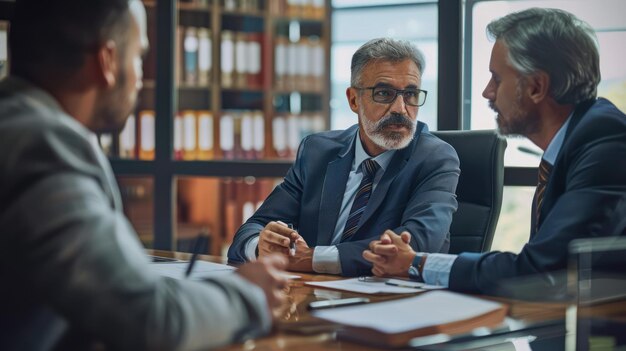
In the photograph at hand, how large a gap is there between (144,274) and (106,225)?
0.27ft

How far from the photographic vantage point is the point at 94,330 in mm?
1013

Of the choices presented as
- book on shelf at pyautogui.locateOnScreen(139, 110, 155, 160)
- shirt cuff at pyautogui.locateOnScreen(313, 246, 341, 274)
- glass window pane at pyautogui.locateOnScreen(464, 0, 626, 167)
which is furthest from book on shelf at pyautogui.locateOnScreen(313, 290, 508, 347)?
book on shelf at pyautogui.locateOnScreen(139, 110, 155, 160)

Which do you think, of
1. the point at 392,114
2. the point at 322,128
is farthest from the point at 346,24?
the point at 392,114

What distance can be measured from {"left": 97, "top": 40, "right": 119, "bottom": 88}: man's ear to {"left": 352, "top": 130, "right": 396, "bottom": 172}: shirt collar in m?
1.59

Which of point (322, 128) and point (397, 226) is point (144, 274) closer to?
point (397, 226)

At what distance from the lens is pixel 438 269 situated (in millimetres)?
1947

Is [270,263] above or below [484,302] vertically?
above

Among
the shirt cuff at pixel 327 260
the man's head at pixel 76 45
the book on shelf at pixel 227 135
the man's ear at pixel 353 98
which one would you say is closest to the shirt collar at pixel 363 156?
the man's ear at pixel 353 98

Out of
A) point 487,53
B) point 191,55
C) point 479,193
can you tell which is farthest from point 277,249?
point 191,55

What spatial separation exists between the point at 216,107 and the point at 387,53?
9.30 ft

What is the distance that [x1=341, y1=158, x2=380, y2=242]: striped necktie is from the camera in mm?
2654

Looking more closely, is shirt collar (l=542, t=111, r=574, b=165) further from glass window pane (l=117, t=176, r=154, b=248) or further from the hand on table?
glass window pane (l=117, t=176, r=154, b=248)

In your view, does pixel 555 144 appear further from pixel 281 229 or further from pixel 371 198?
pixel 281 229

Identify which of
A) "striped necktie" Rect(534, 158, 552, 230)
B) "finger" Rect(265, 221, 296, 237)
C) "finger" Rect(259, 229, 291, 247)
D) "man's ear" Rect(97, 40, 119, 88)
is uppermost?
"man's ear" Rect(97, 40, 119, 88)
